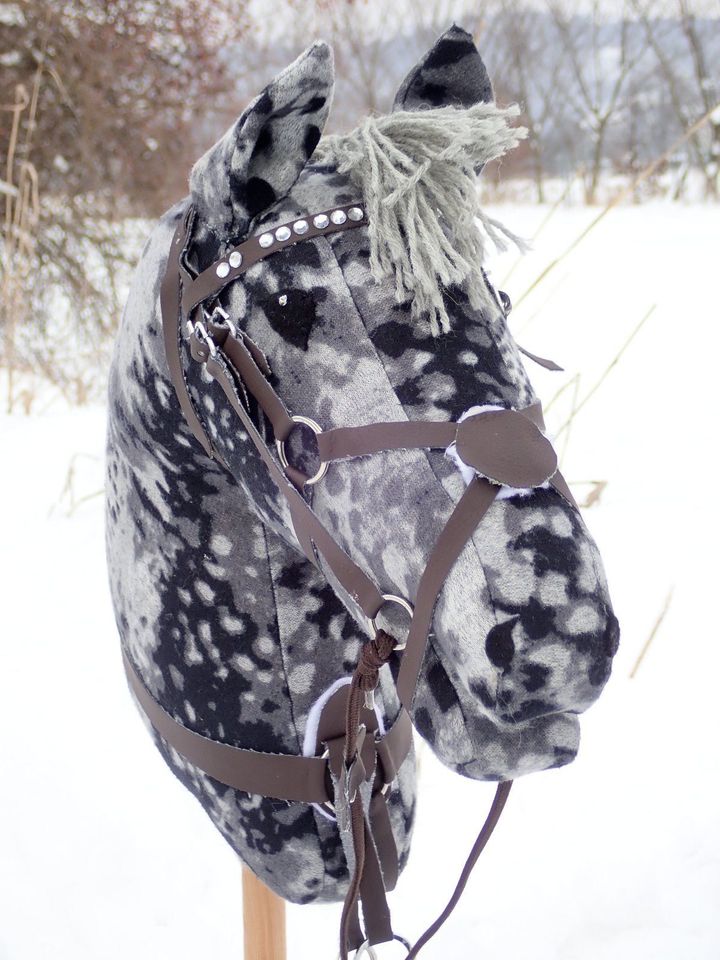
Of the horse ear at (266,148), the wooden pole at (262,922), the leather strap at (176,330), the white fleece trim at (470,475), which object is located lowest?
the wooden pole at (262,922)

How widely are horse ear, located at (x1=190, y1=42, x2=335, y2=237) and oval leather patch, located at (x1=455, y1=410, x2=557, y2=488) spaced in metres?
0.27

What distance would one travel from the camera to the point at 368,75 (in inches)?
357

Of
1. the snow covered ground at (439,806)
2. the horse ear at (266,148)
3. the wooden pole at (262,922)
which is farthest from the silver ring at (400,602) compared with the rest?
the snow covered ground at (439,806)

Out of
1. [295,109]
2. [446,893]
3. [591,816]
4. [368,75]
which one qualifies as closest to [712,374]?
[591,816]

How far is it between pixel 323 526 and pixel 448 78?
0.47 metres

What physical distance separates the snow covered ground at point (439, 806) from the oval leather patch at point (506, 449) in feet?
3.82

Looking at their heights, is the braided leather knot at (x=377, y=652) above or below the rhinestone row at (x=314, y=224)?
below

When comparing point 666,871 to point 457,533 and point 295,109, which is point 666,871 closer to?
point 457,533

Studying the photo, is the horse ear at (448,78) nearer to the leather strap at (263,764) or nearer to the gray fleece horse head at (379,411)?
the gray fleece horse head at (379,411)

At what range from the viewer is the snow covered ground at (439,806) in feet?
4.75

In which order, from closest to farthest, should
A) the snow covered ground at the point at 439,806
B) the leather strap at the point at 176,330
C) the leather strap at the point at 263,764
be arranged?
the leather strap at the point at 176,330
the leather strap at the point at 263,764
the snow covered ground at the point at 439,806

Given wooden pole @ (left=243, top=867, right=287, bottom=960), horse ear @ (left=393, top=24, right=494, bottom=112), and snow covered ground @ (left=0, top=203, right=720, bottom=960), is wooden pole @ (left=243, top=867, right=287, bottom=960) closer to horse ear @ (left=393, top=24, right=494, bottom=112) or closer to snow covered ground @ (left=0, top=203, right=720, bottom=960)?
snow covered ground @ (left=0, top=203, right=720, bottom=960)

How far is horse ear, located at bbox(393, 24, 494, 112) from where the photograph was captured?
78cm

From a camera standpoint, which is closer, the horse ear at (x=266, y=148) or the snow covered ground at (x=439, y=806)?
the horse ear at (x=266, y=148)
